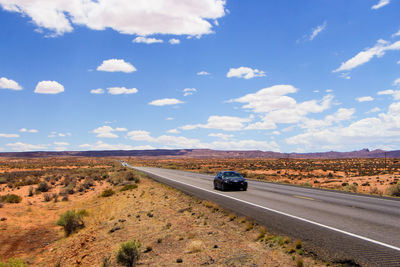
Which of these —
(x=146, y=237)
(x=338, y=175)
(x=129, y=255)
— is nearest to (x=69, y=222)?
(x=146, y=237)

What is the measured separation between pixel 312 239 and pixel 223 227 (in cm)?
323

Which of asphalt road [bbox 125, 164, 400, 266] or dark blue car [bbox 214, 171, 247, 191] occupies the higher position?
dark blue car [bbox 214, 171, 247, 191]

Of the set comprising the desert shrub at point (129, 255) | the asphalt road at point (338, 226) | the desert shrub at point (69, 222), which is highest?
the asphalt road at point (338, 226)

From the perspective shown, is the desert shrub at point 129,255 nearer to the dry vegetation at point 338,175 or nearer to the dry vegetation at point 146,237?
the dry vegetation at point 146,237

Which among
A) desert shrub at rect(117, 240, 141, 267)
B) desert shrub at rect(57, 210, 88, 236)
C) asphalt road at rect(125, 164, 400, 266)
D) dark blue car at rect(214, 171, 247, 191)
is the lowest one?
desert shrub at rect(57, 210, 88, 236)

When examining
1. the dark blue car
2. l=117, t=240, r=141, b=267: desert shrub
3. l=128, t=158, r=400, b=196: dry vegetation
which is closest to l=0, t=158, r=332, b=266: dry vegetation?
l=117, t=240, r=141, b=267: desert shrub

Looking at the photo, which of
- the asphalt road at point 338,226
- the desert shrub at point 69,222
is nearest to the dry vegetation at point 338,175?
the asphalt road at point 338,226

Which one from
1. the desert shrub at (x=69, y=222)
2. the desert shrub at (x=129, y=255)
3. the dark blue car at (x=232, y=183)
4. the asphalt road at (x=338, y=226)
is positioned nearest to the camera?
the asphalt road at (x=338, y=226)

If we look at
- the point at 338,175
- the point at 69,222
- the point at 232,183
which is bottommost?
the point at 69,222

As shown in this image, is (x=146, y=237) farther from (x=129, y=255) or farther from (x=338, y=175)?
(x=338, y=175)

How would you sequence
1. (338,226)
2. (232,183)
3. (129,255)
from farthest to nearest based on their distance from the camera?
1. (232,183)
2. (338,226)
3. (129,255)

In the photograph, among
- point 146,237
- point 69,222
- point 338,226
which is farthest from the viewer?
point 69,222

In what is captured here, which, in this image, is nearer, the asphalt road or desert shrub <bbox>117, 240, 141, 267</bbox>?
the asphalt road

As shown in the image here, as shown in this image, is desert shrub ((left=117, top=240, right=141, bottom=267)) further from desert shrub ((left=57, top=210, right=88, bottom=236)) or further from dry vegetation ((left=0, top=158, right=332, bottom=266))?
desert shrub ((left=57, top=210, right=88, bottom=236))
